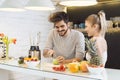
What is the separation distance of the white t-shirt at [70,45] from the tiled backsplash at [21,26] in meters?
1.24

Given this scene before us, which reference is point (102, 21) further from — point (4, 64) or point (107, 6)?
point (107, 6)

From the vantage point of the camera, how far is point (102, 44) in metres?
1.94

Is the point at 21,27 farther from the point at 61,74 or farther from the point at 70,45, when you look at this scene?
the point at 61,74

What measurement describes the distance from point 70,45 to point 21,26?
1.55 meters

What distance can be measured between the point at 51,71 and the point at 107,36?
276cm

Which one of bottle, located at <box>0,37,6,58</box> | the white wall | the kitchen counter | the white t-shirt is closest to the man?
the white t-shirt

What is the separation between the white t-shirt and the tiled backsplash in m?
1.24

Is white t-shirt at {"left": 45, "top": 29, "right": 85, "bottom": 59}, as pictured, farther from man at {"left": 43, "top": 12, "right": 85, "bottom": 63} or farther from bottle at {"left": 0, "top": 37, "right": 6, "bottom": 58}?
bottle at {"left": 0, "top": 37, "right": 6, "bottom": 58}

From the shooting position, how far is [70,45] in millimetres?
2629

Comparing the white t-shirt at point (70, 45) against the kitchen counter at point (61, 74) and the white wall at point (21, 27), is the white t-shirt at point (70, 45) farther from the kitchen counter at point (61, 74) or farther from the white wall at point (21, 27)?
the white wall at point (21, 27)

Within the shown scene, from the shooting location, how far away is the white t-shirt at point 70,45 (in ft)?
8.35

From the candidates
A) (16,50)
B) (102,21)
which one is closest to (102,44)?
(102,21)

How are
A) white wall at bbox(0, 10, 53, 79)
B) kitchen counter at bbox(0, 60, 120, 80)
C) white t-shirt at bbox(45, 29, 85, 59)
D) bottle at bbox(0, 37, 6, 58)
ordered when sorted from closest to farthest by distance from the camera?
kitchen counter at bbox(0, 60, 120, 80) → white t-shirt at bbox(45, 29, 85, 59) → bottle at bbox(0, 37, 6, 58) → white wall at bbox(0, 10, 53, 79)

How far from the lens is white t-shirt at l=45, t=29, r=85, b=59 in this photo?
8.35 ft
